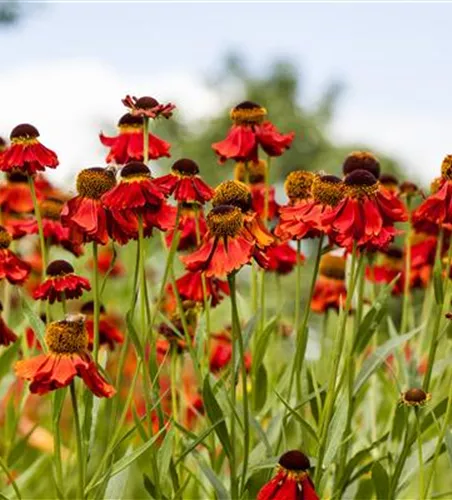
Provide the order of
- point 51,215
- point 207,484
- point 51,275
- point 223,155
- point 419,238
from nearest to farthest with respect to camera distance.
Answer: point 51,275 → point 223,155 → point 207,484 → point 51,215 → point 419,238

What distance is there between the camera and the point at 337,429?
1.41 meters

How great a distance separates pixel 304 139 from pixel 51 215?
14.3 metres

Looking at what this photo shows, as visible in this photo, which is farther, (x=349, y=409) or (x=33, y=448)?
(x=33, y=448)

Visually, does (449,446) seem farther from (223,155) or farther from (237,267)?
(223,155)

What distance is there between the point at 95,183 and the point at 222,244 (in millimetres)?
204

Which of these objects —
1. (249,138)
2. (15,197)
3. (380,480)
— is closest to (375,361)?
(380,480)

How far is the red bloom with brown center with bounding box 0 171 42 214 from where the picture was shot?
81.4 inches

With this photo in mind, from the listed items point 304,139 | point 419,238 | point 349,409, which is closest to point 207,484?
point 349,409

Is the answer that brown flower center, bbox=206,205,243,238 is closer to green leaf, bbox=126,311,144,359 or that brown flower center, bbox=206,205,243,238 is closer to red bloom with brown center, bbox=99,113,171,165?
green leaf, bbox=126,311,144,359

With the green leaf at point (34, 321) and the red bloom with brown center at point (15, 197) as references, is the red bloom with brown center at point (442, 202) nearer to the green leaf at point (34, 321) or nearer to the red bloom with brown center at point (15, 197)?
the green leaf at point (34, 321)

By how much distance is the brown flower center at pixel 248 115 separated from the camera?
5.34 feet

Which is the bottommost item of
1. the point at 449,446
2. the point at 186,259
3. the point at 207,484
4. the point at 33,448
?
the point at 33,448

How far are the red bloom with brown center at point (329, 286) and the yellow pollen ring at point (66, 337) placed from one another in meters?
0.75

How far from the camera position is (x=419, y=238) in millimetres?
2436
